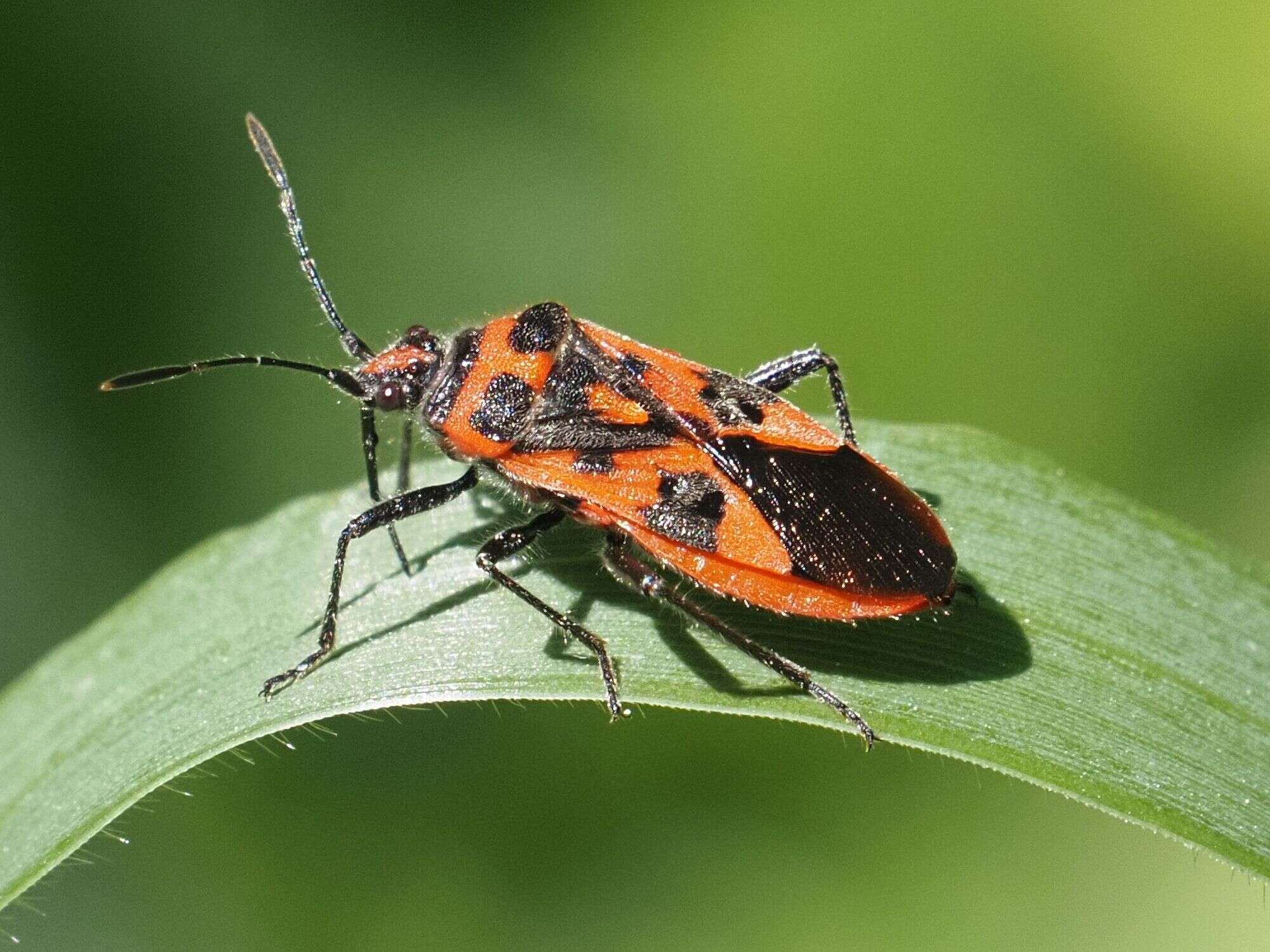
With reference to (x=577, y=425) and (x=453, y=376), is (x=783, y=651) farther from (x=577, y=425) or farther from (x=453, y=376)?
(x=453, y=376)

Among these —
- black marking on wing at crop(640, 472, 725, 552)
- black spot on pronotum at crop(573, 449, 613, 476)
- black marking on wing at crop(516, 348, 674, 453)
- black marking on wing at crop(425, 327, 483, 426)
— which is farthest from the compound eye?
black marking on wing at crop(640, 472, 725, 552)

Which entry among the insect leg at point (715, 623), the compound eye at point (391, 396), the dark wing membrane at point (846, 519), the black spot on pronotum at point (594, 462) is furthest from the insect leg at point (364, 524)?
the dark wing membrane at point (846, 519)

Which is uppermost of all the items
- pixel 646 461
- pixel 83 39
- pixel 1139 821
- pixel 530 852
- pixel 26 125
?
pixel 83 39

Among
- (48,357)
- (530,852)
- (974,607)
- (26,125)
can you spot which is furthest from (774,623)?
(26,125)

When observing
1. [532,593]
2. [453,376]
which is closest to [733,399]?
[532,593]

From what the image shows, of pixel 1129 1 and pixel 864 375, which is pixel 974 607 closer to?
pixel 864 375

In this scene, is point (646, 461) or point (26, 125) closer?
point (646, 461)

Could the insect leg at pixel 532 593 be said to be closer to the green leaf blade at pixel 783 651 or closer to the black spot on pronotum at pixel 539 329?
the green leaf blade at pixel 783 651
